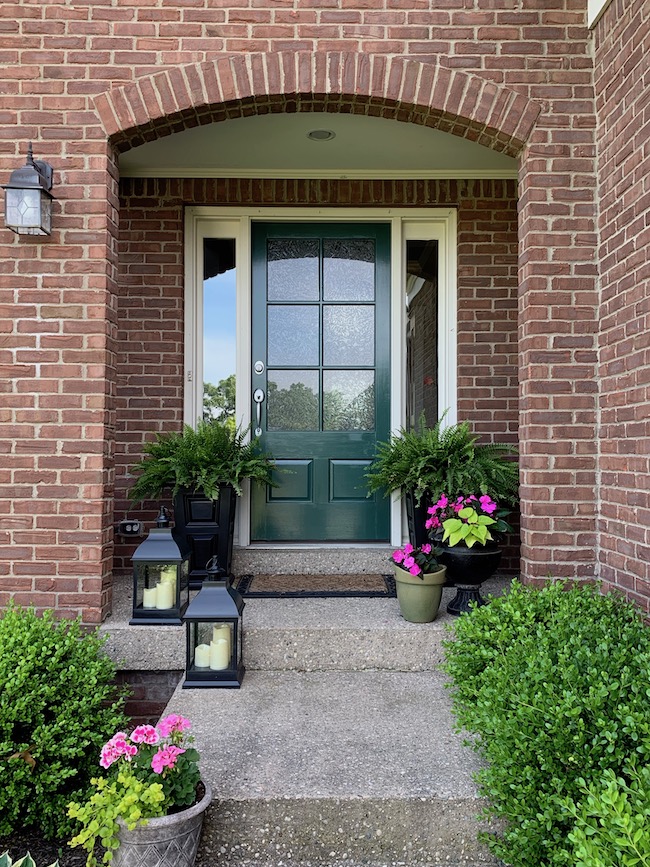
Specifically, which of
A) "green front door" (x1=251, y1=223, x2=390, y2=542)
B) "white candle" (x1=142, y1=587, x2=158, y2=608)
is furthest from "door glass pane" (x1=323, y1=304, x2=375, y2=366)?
"white candle" (x1=142, y1=587, x2=158, y2=608)

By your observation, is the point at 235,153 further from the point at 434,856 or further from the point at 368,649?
the point at 434,856

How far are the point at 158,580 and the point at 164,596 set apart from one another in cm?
8

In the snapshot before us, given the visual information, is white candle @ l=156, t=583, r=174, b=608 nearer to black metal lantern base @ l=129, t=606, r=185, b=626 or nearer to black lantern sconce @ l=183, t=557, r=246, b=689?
black metal lantern base @ l=129, t=606, r=185, b=626

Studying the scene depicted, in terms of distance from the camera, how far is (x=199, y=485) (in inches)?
133

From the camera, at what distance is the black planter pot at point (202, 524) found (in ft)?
11.3

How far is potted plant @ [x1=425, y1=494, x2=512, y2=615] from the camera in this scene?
2.91 metres

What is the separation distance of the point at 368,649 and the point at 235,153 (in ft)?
9.58

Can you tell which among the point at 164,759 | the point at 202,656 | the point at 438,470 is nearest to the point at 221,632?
the point at 202,656

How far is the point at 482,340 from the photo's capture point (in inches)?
158

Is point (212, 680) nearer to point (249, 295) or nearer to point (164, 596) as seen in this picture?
point (164, 596)

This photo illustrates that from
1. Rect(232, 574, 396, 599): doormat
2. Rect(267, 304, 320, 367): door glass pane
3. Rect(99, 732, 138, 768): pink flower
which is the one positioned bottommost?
Rect(99, 732, 138, 768): pink flower

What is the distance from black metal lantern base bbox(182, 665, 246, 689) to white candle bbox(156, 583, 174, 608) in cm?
40

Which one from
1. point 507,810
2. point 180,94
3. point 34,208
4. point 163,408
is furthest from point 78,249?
point 507,810

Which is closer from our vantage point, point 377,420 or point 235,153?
point 235,153
